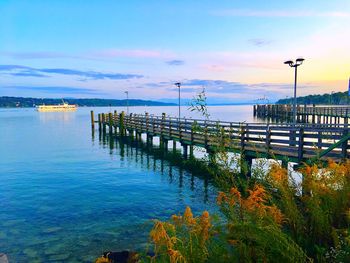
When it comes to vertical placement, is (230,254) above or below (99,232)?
above

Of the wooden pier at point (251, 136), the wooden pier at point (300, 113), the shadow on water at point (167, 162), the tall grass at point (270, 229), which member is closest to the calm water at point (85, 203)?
the shadow on water at point (167, 162)

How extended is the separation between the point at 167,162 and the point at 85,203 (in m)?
10.7

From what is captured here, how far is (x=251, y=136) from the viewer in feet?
75.0

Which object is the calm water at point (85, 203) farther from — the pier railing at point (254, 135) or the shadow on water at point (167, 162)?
the pier railing at point (254, 135)

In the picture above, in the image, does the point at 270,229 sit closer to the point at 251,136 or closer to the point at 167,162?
the point at 251,136

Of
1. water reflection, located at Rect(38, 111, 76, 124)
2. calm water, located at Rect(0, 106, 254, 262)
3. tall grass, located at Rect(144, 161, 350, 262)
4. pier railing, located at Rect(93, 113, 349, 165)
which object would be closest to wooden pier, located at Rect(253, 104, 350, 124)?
pier railing, located at Rect(93, 113, 349, 165)

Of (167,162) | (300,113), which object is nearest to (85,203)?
(167,162)

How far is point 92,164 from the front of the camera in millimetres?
→ 23219

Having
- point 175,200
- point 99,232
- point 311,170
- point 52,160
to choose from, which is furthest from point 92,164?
point 311,170

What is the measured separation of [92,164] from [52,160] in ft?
14.2

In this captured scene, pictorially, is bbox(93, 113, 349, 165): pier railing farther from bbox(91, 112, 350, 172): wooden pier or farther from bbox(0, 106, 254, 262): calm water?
bbox(0, 106, 254, 262): calm water

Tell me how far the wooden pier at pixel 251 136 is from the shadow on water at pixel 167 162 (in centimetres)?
130

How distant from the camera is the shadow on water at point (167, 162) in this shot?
1725 cm

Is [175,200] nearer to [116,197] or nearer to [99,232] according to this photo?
[116,197]
